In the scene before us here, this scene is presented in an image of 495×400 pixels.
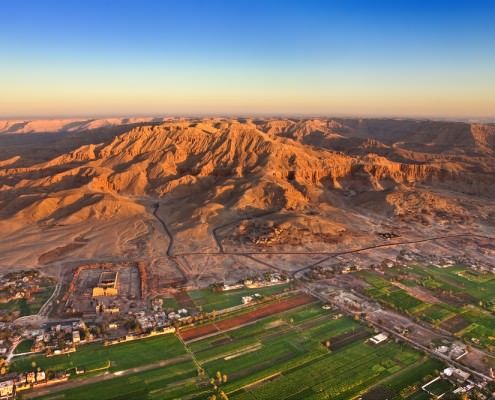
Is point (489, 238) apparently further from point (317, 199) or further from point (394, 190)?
point (317, 199)

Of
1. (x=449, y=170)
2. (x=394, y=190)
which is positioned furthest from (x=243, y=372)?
(x=449, y=170)

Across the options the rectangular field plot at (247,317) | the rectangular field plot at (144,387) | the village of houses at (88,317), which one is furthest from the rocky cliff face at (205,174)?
the rectangular field plot at (144,387)

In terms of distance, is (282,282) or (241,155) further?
(241,155)

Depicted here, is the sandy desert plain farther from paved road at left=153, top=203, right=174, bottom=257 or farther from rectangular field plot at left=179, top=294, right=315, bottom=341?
paved road at left=153, top=203, right=174, bottom=257

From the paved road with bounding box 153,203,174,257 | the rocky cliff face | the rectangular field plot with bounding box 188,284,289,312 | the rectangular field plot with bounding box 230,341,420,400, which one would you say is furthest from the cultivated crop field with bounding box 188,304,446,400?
the rocky cliff face

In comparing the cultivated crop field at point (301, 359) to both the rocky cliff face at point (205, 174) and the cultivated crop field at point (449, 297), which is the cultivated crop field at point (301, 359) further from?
the rocky cliff face at point (205, 174)

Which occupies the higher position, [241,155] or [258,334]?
[241,155]
